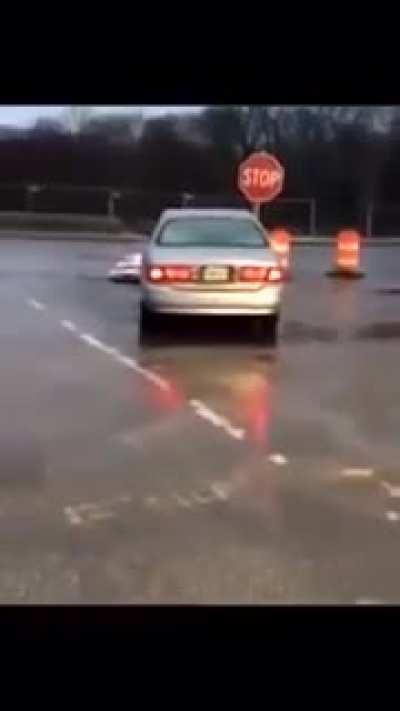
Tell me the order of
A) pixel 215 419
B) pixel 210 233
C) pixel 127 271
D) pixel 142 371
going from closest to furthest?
pixel 215 419 → pixel 142 371 → pixel 210 233 → pixel 127 271

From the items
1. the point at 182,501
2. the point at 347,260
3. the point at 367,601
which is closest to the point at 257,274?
the point at 182,501

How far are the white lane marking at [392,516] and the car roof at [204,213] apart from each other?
5.32m

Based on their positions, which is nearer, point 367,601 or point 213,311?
point 367,601

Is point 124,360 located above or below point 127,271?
above

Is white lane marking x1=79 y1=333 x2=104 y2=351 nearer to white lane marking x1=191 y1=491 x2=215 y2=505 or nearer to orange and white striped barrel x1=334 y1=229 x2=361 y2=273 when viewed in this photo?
orange and white striped barrel x1=334 y1=229 x2=361 y2=273

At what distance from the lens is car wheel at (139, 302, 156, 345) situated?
1041 centimetres

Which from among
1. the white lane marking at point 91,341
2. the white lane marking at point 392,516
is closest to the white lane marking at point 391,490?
the white lane marking at point 392,516

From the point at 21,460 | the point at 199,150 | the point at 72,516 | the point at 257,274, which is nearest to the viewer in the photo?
the point at 72,516

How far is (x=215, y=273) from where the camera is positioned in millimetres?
10016

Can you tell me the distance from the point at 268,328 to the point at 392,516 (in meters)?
5.34

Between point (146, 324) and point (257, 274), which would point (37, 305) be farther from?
point (257, 274)
